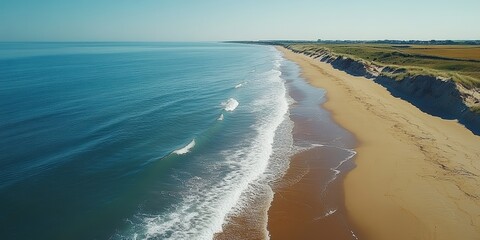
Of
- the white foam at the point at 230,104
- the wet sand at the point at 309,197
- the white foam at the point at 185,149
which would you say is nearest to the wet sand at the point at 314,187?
the wet sand at the point at 309,197

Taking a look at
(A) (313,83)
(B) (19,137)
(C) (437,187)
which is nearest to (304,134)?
(C) (437,187)

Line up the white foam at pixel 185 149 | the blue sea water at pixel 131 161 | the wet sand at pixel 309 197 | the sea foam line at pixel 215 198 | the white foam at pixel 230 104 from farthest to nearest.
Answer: the white foam at pixel 230 104 → the white foam at pixel 185 149 → the blue sea water at pixel 131 161 → the sea foam line at pixel 215 198 → the wet sand at pixel 309 197

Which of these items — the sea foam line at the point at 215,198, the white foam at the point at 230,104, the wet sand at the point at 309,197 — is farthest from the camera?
the white foam at the point at 230,104

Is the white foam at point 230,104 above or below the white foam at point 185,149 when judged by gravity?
below

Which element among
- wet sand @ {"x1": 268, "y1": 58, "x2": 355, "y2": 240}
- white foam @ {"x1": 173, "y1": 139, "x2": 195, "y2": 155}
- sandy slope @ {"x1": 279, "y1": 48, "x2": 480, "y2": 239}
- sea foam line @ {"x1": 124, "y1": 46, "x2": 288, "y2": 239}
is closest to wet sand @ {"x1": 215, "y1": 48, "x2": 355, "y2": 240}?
wet sand @ {"x1": 268, "y1": 58, "x2": 355, "y2": 240}

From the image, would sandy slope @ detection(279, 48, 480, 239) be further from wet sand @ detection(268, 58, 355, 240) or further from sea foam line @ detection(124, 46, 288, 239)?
sea foam line @ detection(124, 46, 288, 239)

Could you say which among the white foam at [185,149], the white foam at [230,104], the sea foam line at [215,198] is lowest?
the white foam at [230,104]

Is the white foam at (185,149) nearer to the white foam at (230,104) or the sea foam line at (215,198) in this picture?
the sea foam line at (215,198)
